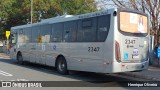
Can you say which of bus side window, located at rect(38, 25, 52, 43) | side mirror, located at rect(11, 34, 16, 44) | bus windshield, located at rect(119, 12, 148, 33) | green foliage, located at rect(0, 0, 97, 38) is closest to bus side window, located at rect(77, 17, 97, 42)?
bus windshield, located at rect(119, 12, 148, 33)

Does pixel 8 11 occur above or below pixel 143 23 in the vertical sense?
above

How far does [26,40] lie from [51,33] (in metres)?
4.02

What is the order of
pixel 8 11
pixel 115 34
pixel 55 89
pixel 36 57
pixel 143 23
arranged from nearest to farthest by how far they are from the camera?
pixel 55 89 < pixel 115 34 < pixel 143 23 < pixel 36 57 < pixel 8 11

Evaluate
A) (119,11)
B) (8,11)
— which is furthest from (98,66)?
(8,11)

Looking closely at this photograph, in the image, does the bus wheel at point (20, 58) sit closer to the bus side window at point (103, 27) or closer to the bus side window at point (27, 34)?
the bus side window at point (27, 34)

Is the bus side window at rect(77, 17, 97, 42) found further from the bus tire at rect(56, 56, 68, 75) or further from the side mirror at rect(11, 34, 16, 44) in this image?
the side mirror at rect(11, 34, 16, 44)

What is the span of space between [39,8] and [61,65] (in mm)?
25650

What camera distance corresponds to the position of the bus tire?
15.6 metres

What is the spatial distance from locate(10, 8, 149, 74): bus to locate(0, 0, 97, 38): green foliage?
22950 millimetres

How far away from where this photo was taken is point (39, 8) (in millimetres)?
40688

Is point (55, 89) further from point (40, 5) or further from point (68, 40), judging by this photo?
point (40, 5)

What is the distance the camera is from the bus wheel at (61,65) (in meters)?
15.6

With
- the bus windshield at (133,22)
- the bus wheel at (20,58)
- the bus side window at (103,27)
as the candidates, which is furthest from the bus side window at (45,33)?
the bus windshield at (133,22)

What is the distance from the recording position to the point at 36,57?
18984mm
